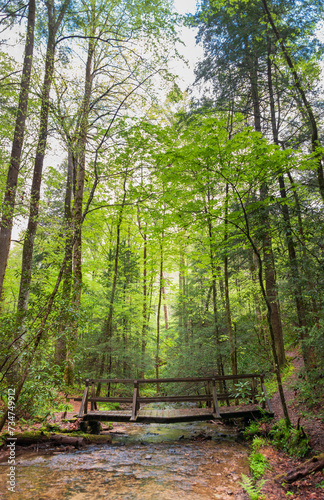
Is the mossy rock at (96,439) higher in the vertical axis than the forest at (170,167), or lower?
lower

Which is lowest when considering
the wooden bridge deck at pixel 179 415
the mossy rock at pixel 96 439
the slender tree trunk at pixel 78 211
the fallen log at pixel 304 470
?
the mossy rock at pixel 96 439

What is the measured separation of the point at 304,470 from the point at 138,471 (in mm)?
2917

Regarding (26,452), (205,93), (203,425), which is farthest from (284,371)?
(205,93)

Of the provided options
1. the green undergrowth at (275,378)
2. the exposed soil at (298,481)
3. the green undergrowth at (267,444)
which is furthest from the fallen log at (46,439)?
the green undergrowth at (275,378)

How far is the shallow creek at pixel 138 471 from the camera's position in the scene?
12.8 ft

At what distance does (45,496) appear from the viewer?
12.2ft

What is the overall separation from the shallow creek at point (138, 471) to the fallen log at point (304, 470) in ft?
2.55

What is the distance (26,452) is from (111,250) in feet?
36.4

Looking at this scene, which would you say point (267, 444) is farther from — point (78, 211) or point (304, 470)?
point (78, 211)

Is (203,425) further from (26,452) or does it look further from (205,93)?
(205,93)

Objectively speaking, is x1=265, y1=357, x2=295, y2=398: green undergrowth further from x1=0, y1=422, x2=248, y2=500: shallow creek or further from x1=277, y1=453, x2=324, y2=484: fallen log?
x1=277, y1=453, x2=324, y2=484: fallen log

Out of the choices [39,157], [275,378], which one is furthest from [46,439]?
[39,157]

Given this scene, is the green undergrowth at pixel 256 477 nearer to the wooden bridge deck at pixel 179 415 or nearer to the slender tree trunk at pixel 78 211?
the wooden bridge deck at pixel 179 415

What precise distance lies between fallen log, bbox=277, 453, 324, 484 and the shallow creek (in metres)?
0.78
